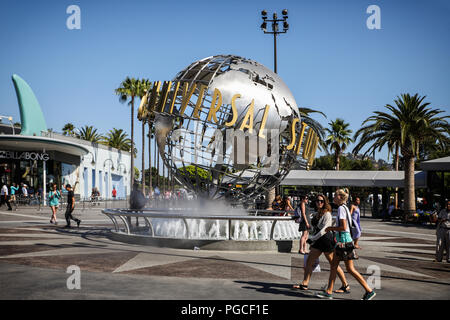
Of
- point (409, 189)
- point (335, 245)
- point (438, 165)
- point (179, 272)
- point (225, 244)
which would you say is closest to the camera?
point (335, 245)

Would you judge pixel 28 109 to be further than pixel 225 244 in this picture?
Yes

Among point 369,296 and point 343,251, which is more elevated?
point 343,251

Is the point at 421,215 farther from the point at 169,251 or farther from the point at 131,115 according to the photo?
the point at 131,115

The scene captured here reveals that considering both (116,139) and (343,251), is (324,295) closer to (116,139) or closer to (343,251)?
(343,251)

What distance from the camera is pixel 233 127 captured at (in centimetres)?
1216

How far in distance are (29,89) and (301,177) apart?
27.5 meters

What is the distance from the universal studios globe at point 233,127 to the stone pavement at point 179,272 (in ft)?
9.21

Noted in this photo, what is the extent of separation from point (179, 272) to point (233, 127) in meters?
5.23

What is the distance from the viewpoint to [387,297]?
643cm

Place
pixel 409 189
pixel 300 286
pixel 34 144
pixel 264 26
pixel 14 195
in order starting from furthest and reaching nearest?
1. pixel 34 144
2. pixel 14 195
3. pixel 409 189
4. pixel 264 26
5. pixel 300 286

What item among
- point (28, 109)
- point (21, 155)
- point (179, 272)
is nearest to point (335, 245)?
point (179, 272)

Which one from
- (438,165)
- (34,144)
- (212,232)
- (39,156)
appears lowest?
(212,232)
